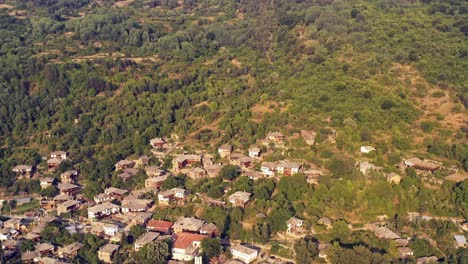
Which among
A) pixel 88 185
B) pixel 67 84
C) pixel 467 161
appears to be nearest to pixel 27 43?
pixel 67 84

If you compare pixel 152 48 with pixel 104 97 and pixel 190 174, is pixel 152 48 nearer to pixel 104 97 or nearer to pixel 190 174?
pixel 104 97

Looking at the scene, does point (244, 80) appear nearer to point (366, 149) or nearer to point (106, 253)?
point (366, 149)

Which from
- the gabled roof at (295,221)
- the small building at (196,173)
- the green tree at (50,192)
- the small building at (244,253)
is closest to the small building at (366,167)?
the gabled roof at (295,221)

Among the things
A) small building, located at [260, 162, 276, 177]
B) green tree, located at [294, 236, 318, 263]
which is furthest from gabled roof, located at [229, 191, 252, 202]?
green tree, located at [294, 236, 318, 263]

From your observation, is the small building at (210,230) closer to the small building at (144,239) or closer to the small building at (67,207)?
the small building at (144,239)

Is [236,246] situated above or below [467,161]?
below

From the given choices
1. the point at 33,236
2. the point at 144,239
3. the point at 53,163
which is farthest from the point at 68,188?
the point at 144,239
